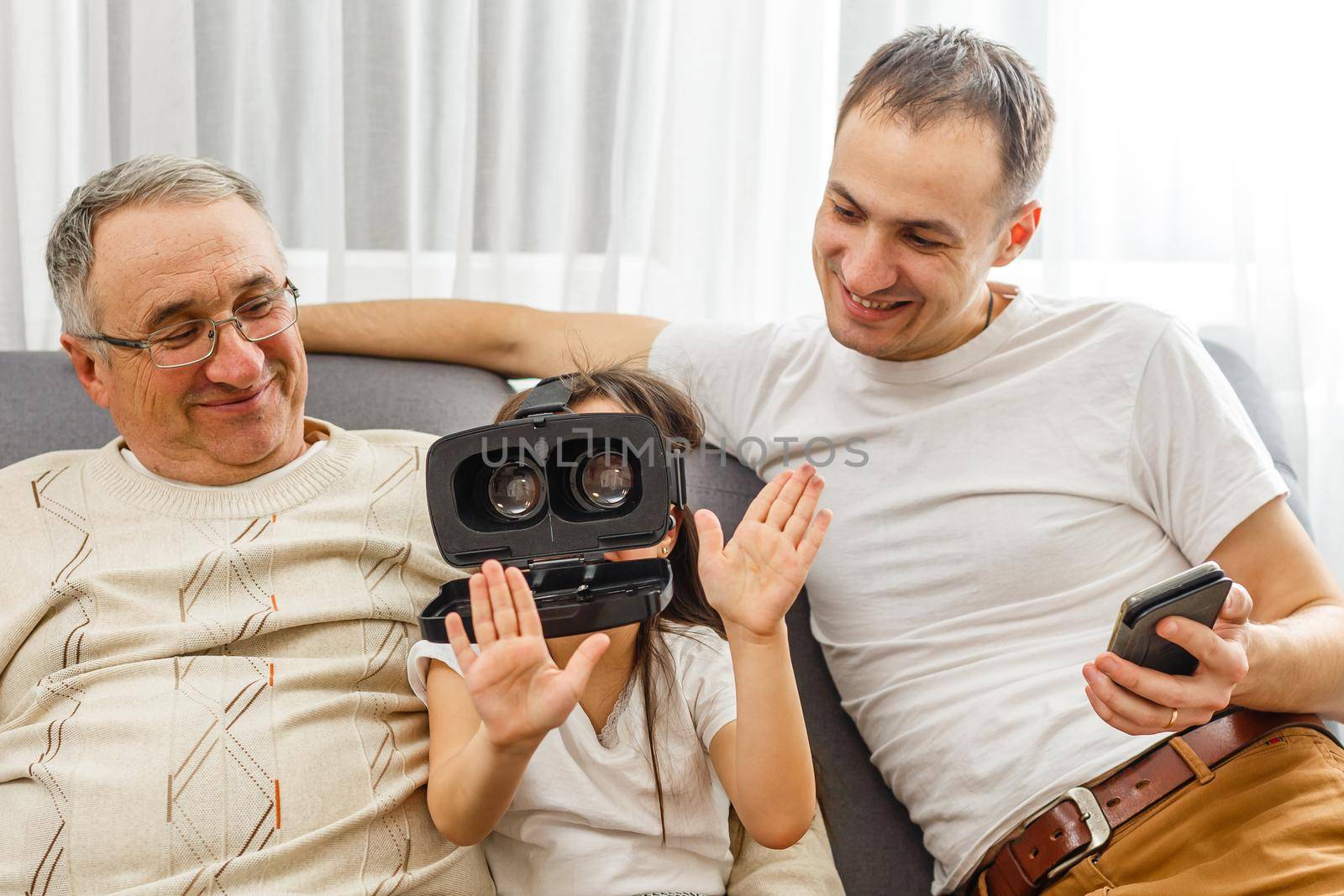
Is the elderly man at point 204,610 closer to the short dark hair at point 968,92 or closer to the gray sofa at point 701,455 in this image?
the gray sofa at point 701,455

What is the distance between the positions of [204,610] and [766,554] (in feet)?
2.14

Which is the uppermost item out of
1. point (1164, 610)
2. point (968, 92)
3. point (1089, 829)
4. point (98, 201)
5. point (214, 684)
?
point (968, 92)

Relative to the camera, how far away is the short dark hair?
136 cm

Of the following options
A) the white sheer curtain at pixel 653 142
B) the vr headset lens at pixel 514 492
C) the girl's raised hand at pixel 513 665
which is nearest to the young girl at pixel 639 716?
the girl's raised hand at pixel 513 665

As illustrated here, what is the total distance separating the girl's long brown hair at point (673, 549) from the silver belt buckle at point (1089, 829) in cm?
44

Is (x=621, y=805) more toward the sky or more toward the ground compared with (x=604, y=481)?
more toward the ground

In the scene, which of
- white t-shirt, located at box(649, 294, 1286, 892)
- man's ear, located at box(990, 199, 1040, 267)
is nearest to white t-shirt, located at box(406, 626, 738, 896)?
white t-shirt, located at box(649, 294, 1286, 892)

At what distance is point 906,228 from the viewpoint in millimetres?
1384

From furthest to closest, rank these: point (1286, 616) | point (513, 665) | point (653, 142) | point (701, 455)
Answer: point (653, 142)
point (701, 455)
point (1286, 616)
point (513, 665)

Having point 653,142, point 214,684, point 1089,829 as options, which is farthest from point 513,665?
point 653,142

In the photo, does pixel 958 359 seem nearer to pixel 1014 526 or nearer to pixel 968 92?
pixel 1014 526

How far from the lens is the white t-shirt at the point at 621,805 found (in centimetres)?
119

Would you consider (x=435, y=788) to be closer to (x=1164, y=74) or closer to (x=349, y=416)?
(x=349, y=416)

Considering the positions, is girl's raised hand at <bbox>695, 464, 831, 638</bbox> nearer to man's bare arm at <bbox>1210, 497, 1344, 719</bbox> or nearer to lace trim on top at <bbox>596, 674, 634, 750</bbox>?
lace trim on top at <bbox>596, 674, 634, 750</bbox>
